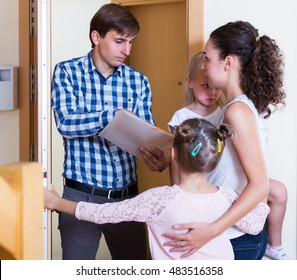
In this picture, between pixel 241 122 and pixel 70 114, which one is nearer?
pixel 241 122

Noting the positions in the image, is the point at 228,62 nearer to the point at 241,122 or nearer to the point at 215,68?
the point at 215,68

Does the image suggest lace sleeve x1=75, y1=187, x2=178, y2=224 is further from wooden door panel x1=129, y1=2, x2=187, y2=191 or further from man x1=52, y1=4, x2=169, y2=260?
wooden door panel x1=129, y1=2, x2=187, y2=191

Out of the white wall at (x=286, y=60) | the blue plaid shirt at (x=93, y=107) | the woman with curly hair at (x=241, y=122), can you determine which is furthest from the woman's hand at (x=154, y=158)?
the white wall at (x=286, y=60)

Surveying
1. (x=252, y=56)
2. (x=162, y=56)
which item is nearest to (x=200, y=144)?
(x=252, y=56)

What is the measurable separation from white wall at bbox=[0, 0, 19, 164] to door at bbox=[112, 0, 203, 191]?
2.66 ft

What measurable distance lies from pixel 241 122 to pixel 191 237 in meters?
0.34

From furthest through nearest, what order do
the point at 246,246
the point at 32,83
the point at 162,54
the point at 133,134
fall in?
the point at 162,54, the point at 32,83, the point at 133,134, the point at 246,246

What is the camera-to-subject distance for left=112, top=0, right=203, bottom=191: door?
10.6ft

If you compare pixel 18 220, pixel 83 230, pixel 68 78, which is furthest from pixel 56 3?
pixel 18 220

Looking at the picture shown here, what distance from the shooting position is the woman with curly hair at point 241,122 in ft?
4.98

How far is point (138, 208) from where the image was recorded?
153 centimetres

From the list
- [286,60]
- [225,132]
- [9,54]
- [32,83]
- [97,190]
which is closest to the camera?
[225,132]

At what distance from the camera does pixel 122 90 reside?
2.04 m
